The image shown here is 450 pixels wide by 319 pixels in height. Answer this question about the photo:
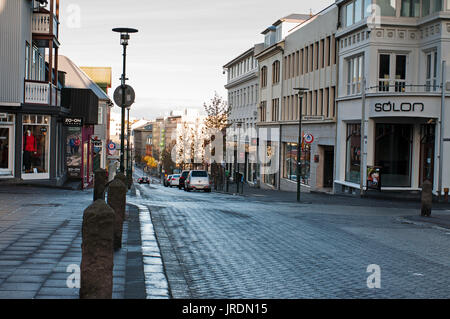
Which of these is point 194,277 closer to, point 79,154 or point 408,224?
point 408,224

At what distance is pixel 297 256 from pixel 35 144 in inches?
809

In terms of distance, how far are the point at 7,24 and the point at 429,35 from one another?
64.5 ft

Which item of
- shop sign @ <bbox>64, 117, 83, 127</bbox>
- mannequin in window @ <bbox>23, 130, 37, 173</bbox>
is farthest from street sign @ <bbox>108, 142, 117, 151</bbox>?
mannequin in window @ <bbox>23, 130, 37, 173</bbox>

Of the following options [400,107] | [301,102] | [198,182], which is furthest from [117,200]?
[198,182]

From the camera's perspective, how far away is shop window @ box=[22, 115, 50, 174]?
29031mm

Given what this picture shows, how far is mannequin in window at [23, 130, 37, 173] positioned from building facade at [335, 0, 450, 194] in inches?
637

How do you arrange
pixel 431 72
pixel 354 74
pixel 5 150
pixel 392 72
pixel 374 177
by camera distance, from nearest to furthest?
pixel 5 150
pixel 431 72
pixel 374 177
pixel 392 72
pixel 354 74

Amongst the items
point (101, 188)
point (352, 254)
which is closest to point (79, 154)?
point (101, 188)

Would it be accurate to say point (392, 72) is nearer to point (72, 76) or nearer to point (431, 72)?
point (431, 72)

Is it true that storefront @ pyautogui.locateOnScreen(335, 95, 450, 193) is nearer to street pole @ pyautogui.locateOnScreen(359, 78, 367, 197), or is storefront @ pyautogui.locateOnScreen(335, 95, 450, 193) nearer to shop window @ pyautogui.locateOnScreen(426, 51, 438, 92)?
street pole @ pyautogui.locateOnScreen(359, 78, 367, 197)

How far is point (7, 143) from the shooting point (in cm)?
2831

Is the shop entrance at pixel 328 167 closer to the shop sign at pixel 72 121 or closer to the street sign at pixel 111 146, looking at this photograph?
the street sign at pixel 111 146

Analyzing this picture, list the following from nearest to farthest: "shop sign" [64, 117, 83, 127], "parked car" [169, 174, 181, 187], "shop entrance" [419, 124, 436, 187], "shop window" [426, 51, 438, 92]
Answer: "shop window" [426, 51, 438, 92] → "shop entrance" [419, 124, 436, 187] → "shop sign" [64, 117, 83, 127] → "parked car" [169, 174, 181, 187]

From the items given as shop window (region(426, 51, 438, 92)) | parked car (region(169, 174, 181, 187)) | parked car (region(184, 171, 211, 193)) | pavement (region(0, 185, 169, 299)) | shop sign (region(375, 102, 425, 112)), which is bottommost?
parked car (region(169, 174, 181, 187))
